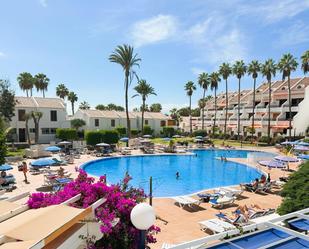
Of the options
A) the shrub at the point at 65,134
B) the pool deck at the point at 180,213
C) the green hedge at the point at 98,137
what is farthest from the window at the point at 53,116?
the pool deck at the point at 180,213

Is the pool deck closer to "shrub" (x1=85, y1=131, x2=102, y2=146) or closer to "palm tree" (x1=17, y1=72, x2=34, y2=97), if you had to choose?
"shrub" (x1=85, y1=131, x2=102, y2=146)

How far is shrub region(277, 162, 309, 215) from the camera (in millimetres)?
9656

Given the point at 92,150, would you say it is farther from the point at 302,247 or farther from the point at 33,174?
the point at 302,247

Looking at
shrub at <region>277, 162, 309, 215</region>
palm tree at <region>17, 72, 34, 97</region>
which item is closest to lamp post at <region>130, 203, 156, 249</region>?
shrub at <region>277, 162, 309, 215</region>


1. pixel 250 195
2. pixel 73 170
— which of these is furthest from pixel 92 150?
pixel 250 195

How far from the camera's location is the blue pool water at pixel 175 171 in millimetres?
24500

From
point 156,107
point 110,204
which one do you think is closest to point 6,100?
point 110,204

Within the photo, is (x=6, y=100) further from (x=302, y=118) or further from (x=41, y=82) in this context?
(x=302, y=118)

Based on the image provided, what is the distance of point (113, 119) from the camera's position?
6216cm

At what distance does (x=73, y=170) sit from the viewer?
2730cm

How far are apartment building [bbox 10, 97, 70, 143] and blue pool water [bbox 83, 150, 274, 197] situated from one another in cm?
2023

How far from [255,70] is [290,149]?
24168 mm

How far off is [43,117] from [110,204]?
46.9 m

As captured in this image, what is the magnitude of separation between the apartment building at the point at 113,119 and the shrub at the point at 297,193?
51048 millimetres
